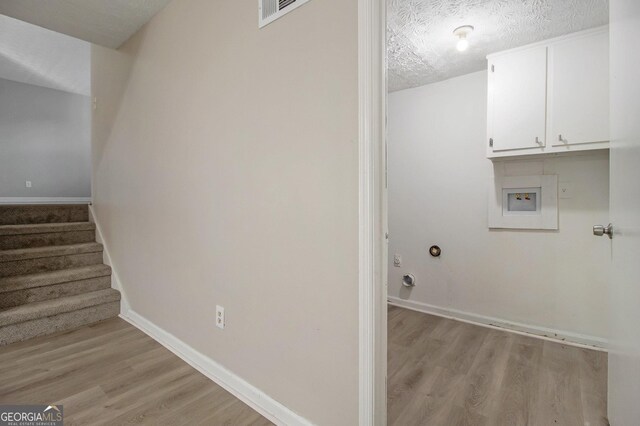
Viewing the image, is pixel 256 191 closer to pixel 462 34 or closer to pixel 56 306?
pixel 462 34

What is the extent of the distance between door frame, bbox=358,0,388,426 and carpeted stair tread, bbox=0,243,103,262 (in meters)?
3.04

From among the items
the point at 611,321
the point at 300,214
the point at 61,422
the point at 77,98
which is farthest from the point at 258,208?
the point at 77,98

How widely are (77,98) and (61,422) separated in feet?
22.3

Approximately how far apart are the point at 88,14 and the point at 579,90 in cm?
353

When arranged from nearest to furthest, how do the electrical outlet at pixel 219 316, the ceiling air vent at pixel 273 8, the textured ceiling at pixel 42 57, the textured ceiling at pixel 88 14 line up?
the ceiling air vent at pixel 273 8 < the electrical outlet at pixel 219 316 < the textured ceiling at pixel 88 14 < the textured ceiling at pixel 42 57

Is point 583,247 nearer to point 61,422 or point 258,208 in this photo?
point 258,208

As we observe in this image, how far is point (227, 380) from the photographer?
5.45ft

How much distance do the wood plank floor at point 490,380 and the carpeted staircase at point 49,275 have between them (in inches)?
102

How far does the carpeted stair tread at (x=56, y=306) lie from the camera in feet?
7.07

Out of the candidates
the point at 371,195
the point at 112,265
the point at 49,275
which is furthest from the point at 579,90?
the point at 49,275

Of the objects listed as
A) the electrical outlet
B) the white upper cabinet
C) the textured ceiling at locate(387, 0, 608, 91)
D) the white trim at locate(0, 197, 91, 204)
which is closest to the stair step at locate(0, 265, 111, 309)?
the electrical outlet

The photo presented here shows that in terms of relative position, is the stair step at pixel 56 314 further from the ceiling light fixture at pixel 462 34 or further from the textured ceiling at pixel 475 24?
the ceiling light fixture at pixel 462 34

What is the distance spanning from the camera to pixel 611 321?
1305 millimetres

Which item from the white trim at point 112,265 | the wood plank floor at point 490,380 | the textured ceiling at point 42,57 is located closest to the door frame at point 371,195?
the wood plank floor at point 490,380
